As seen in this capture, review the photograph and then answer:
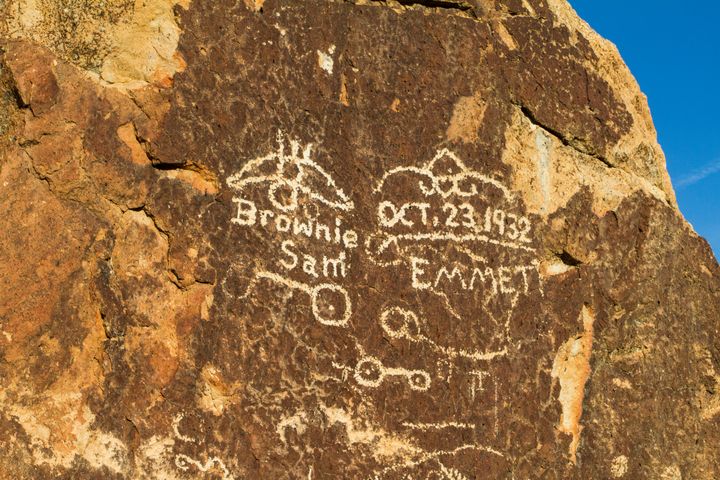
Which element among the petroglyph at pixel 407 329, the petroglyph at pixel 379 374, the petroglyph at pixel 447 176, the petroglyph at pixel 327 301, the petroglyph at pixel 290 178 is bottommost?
the petroglyph at pixel 379 374

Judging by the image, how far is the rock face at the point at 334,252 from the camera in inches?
123

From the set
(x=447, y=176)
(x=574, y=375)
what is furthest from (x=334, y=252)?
(x=574, y=375)

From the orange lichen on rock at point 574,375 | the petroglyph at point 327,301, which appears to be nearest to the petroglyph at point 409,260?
the petroglyph at point 327,301

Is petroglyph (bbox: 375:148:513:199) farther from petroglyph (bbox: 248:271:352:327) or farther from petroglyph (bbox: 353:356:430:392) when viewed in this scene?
petroglyph (bbox: 353:356:430:392)

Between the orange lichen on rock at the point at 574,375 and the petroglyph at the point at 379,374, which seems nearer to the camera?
the petroglyph at the point at 379,374

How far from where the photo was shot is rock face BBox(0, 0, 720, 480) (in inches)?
123

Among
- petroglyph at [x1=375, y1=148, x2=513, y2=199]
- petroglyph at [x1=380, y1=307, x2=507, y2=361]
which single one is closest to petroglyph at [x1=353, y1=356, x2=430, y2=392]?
petroglyph at [x1=380, y1=307, x2=507, y2=361]

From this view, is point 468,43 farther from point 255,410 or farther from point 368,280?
point 255,410

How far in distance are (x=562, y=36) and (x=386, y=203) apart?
3.86 feet

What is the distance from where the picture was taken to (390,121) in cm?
366

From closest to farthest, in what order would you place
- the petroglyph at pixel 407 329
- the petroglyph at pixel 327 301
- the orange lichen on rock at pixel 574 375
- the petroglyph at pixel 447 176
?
the petroglyph at pixel 327 301
the petroglyph at pixel 407 329
the petroglyph at pixel 447 176
the orange lichen on rock at pixel 574 375

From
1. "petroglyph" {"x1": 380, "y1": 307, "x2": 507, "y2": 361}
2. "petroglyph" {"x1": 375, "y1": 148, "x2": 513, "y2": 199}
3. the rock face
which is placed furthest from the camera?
"petroglyph" {"x1": 375, "y1": 148, "x2": 513, "y2": 199}

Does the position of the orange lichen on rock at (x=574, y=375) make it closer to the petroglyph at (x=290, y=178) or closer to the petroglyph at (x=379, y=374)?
the petroglyph at (x=379, y=374)

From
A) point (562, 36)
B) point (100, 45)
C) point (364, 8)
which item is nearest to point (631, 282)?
point (562, 36)
